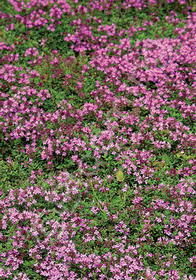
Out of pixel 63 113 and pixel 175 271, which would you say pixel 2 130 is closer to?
pixel 63 113

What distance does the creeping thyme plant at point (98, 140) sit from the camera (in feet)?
19.0

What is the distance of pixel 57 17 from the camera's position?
941 centimetres

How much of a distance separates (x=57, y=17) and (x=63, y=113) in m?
3.45

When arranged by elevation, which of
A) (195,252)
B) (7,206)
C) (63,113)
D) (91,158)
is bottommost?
(195,252)

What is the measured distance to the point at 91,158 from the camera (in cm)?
699

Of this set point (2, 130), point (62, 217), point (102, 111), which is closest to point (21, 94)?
point (2, 130)

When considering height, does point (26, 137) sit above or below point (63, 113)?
below

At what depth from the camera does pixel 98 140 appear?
7.01m

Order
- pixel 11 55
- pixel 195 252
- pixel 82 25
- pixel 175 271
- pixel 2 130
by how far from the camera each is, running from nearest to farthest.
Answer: pixel 175 271, pixel 195 252, pixel 2 130, pixel 11 55, pixel 82 25

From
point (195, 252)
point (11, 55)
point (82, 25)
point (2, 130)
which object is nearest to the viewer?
point (195, 252)

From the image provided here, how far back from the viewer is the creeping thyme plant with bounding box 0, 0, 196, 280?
228 inches

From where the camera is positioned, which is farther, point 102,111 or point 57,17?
point 57,17

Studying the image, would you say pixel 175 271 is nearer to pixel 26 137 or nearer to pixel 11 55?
pixel 26 137

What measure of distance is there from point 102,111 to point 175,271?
12.3ft
